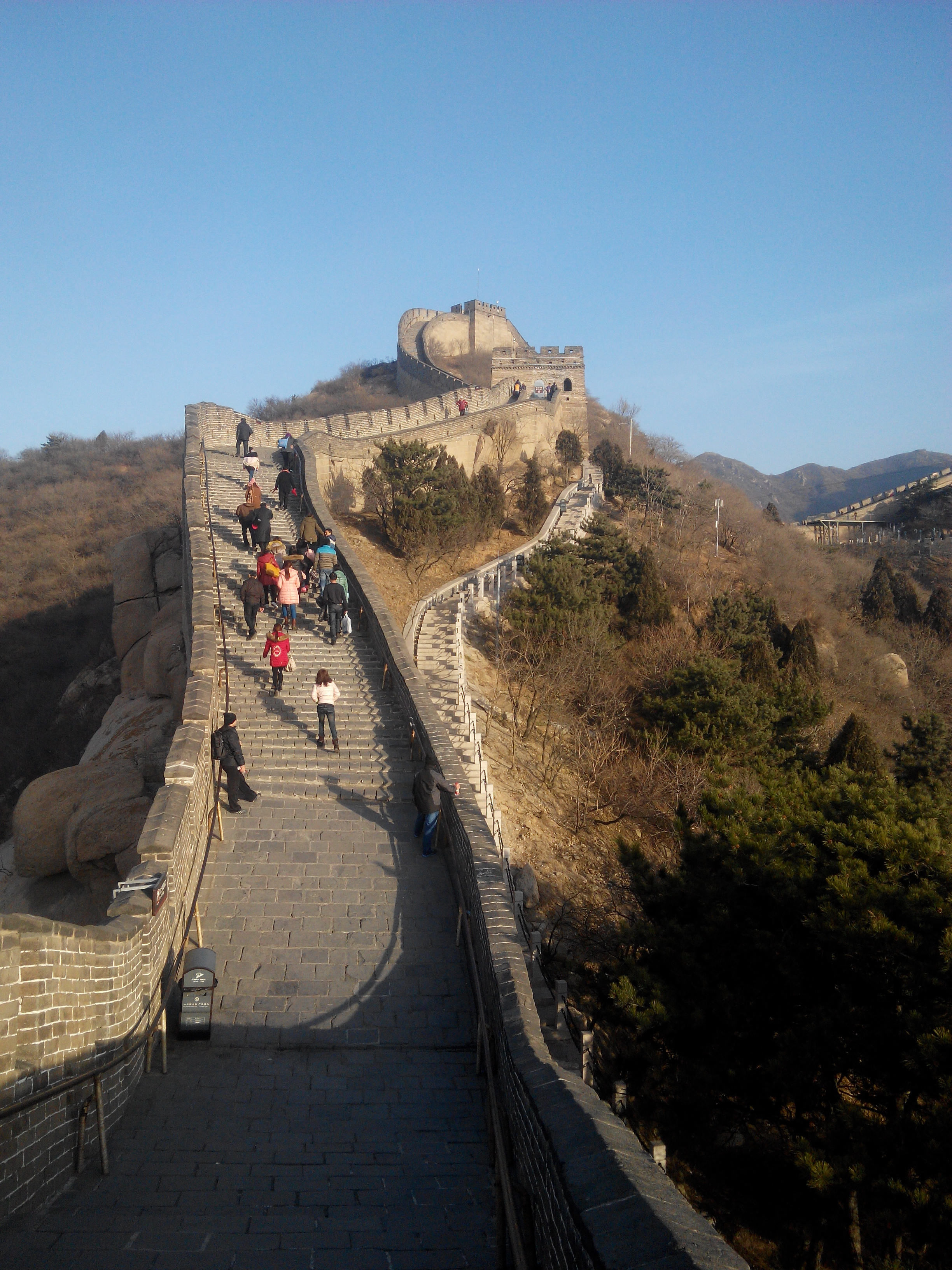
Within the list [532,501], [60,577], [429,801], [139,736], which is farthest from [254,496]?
[60,577]

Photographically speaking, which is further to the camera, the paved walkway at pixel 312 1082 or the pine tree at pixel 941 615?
the pine tree at pixel 941 615

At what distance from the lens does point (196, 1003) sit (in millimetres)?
6488

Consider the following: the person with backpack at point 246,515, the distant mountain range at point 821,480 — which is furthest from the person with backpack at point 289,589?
the distant mountain range at point 821,480

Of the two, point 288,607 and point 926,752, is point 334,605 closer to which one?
point 288,607

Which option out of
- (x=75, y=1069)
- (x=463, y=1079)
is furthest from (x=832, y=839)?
(x=75, y=1069)

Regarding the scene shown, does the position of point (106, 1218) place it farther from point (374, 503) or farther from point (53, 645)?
point (53, 645)

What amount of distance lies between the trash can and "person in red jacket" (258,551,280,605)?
8.17 meters

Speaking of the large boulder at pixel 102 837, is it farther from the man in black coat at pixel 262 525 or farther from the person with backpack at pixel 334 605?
the man in black coat at pixel 262 525

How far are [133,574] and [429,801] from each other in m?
16.0

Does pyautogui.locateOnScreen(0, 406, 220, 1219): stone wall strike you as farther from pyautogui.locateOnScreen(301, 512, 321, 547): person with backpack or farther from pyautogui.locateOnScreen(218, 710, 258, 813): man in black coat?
pyautogui.locateOnScreen(301, 512, 321, 547): person with backpack

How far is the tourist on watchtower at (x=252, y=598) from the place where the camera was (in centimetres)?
1366

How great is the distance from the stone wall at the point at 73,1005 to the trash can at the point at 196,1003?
0.20m

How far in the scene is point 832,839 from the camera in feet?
25.3

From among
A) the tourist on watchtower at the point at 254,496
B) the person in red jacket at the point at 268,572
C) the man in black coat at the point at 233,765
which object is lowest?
the man in black coat at the point at 233,765
